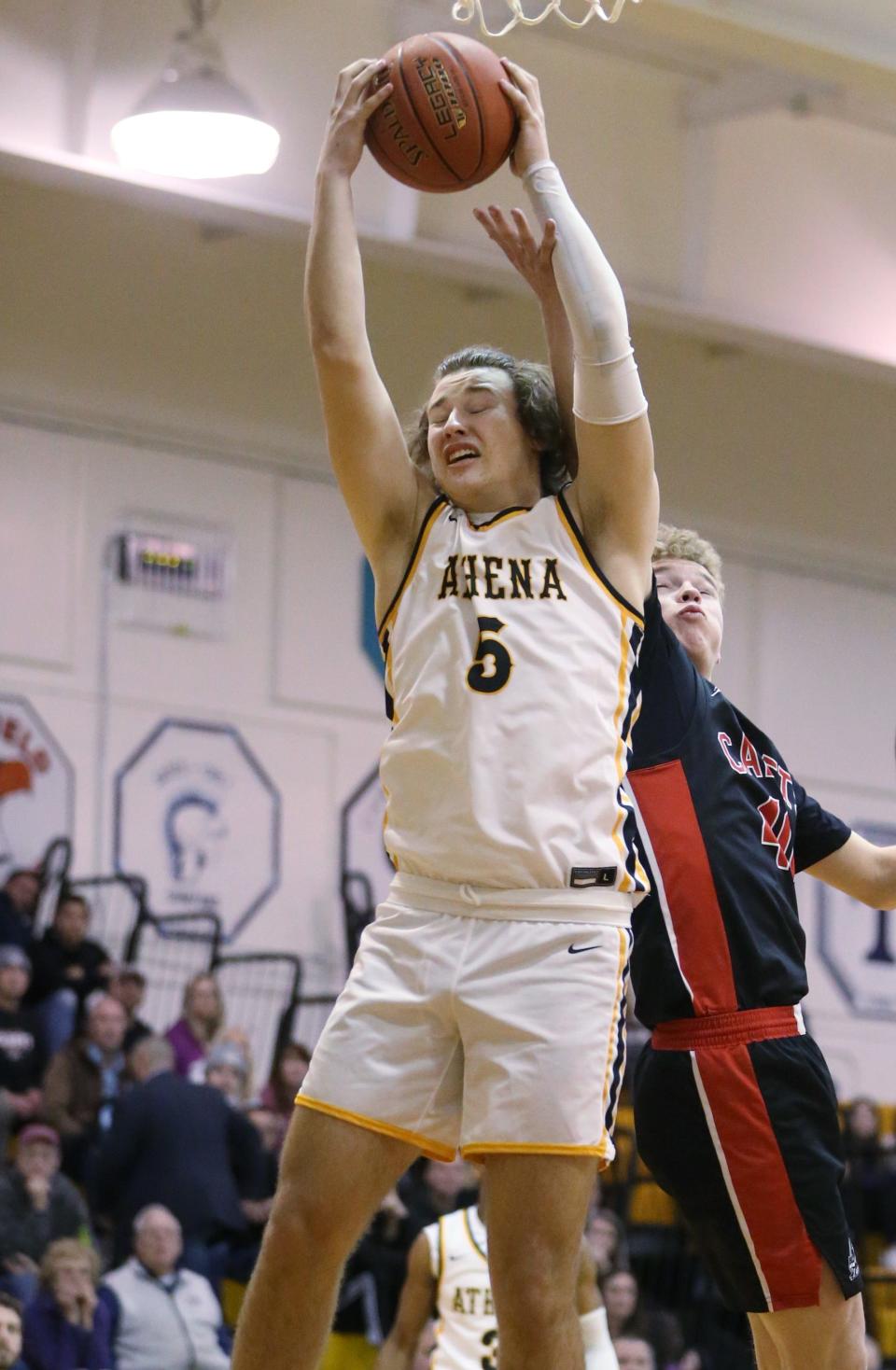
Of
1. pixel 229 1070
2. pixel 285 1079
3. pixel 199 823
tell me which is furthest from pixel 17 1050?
pixel 199 823

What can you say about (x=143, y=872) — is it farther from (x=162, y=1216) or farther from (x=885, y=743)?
(x=885, y=743)

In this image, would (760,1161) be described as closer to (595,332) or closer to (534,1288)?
(534,1288)

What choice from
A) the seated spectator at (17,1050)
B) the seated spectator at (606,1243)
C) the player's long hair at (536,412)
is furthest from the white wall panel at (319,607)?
the player's long hair at (536,412)

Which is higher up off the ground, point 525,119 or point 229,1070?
point 525,119

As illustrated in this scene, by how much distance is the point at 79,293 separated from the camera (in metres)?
12.3

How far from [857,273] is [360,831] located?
4.56 m

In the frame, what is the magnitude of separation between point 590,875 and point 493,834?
7.6 inches

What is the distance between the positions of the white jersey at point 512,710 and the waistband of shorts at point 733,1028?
714 millimetres

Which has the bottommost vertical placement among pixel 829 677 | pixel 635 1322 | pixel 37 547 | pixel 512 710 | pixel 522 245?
pixel 635 1322

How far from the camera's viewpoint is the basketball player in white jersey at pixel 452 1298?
24.3ft

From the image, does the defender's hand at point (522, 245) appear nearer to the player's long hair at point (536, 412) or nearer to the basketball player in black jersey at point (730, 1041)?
the basketball player in black jersey at point (730, 1041)

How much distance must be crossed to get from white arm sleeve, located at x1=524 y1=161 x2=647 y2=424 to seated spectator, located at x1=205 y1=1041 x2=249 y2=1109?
7.06 metres

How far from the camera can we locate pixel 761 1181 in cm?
427

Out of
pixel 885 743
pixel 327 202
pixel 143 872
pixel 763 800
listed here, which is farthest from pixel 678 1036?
pixel 885 743
